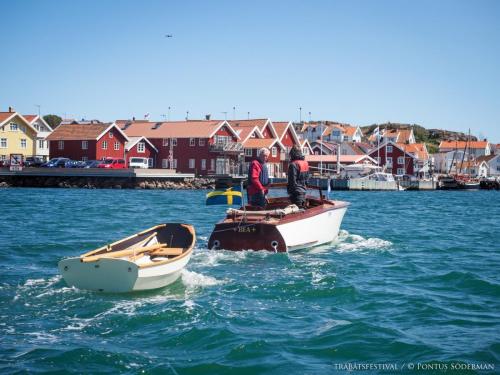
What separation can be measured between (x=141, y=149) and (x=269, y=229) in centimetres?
6112

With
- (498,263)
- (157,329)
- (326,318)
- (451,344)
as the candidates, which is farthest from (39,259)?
(498,263)

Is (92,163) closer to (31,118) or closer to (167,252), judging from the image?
(31,118)

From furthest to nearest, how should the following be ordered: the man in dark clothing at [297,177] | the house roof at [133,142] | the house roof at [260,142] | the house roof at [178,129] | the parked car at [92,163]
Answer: the house roof at [260,142], the house roof at [178,129], the house roof at [133,142], the parked car at [92,163], the man in dark clothing at [297,177]

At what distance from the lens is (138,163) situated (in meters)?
71.9

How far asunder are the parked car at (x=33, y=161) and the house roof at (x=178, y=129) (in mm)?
13017

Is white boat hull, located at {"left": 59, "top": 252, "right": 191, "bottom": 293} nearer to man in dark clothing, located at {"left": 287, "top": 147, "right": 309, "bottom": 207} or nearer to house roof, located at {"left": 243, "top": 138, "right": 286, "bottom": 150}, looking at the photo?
man in dark clothing, located at {"left": 287, "top": 147, "right": 309, "bottom": 207}

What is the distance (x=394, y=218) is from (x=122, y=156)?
1844 inches

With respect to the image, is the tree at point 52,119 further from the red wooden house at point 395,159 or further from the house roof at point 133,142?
the red wooden house at point 395,159

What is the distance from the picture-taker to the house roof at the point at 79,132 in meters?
71.2

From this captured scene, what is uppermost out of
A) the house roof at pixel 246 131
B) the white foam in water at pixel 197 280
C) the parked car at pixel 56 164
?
the house roof at pixel 246 131

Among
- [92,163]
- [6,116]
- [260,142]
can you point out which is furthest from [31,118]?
[260,142]

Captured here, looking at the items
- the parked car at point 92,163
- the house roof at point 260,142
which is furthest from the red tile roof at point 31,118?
the house roof at point 260,142

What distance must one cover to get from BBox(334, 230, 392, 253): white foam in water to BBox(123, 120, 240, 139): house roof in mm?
53750

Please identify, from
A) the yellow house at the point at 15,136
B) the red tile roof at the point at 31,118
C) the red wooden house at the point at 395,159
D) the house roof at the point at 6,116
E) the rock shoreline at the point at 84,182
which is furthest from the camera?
the red wooden house at the point at 395,159
